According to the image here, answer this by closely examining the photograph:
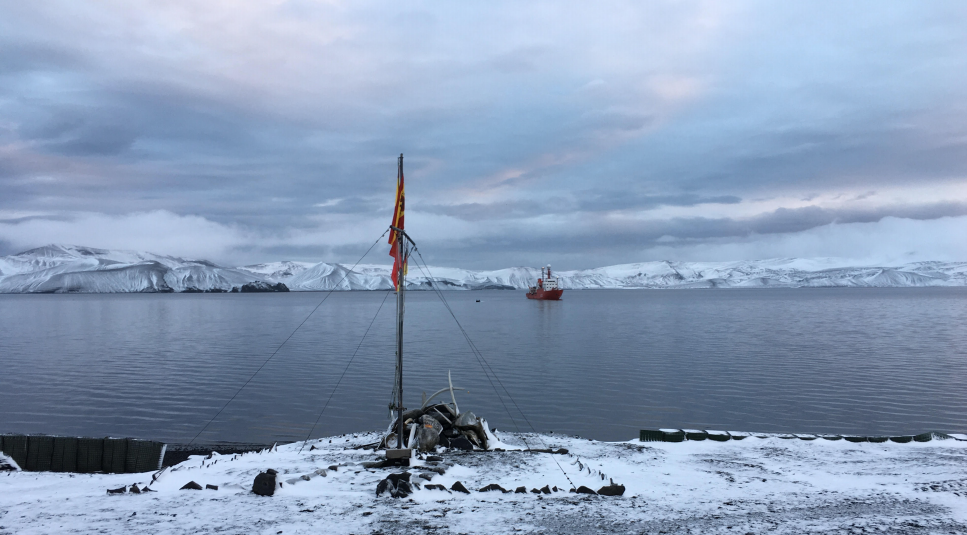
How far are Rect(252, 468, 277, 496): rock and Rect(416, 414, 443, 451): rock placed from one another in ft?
18.7

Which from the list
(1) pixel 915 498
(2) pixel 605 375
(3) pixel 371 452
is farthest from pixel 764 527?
(2) pixel 605 375

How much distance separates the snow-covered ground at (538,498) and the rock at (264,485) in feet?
0.53

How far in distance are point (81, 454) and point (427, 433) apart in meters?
10.5

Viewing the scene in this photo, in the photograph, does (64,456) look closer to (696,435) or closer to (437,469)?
(437,469)

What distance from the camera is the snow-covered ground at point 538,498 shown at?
10.5m

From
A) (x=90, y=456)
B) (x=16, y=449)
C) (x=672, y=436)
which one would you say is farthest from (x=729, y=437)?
(x=16, y=449)

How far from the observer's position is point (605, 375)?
39.2m

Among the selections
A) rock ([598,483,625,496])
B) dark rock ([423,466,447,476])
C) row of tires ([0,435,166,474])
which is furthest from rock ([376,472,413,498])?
row of tires ([0,435,166,474])

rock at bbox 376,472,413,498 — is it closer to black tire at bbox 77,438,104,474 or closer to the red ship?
black tire at bbox 77,438,104,474

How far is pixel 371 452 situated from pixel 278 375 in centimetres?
2558

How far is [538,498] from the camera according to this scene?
12.3 m

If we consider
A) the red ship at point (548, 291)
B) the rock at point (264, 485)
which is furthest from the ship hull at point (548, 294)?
the rock at point (264, 485)

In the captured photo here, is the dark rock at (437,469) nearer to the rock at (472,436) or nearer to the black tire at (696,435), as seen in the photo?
the rock at (472,436)

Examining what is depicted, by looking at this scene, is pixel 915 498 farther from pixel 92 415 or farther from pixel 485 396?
pixel 92 415
